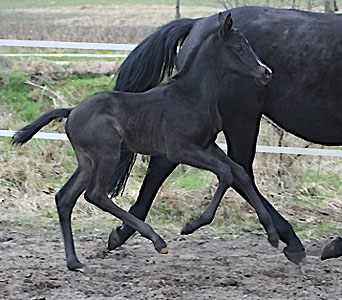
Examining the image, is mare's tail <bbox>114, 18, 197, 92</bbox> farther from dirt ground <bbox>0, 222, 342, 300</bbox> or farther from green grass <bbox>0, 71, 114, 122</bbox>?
green grass <bbox>0, 71, 114, 122</bbox>

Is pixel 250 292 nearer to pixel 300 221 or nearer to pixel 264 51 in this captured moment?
pixel 264 51

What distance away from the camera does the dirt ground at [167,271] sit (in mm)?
4824

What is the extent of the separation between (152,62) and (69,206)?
1.21 m

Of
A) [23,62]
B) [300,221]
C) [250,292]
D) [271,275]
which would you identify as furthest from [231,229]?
[23,62]

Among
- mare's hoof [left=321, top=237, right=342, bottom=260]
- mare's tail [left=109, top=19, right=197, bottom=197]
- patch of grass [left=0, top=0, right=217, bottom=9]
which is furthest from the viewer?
patch of grass [left=0, top=0, right=217, bottom=9]

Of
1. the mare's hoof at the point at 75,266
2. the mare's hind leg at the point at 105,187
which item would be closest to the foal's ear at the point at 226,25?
the mare's hind leg at the point at 105,187

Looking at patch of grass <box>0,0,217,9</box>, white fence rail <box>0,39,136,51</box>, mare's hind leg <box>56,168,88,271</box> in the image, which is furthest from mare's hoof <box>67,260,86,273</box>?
patch of grass <box>0,0,217,9</box>

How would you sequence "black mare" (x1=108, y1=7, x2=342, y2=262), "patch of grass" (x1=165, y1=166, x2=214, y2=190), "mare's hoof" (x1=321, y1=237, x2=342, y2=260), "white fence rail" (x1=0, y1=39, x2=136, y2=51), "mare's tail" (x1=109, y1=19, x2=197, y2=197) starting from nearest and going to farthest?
"black mare" (x1=108, y1=7, x2=342, y2=262)
"mare's hoof" (x1=321, y1=237, x2=342, y2=260)
"mare's tail" (x1=109, y1=19, x2=197, y2=197)
"patch of grass" (x1=165, y1=166, x2=214, y2=190)
"white fence rail" (x1=0, y1=39, x2=136, y2=51)

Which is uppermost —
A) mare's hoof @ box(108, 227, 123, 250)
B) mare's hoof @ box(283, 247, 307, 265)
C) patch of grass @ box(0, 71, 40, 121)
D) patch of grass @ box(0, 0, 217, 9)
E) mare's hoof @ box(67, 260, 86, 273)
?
mare's hoof @ box(67, 260, 86, 273)

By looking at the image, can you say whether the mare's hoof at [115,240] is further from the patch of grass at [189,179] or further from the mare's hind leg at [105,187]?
the patch of grass at [189,179]

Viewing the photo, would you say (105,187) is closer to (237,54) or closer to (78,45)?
(237,54)

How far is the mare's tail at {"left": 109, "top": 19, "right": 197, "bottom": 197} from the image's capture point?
5707 millimetres

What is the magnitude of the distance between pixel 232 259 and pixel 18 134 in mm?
1697

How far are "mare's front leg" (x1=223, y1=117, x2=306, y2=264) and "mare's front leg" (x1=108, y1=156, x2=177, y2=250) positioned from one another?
46 centimetres
